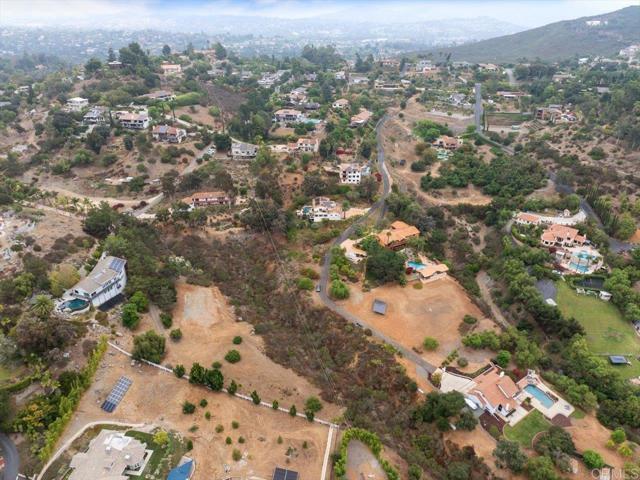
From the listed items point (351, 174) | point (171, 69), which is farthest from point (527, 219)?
point (171, 69)

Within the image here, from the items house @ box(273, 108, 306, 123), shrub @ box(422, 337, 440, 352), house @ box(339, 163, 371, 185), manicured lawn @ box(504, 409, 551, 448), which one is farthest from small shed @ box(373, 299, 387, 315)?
house @ box(273, 108, 306, 123)

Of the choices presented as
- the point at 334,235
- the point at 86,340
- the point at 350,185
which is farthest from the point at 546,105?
the point at 86,340

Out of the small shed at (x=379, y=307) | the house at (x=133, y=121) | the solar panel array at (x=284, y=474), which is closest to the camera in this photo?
the solar panel array at (x=284, y=474)

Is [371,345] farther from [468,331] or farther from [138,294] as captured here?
[138,294]

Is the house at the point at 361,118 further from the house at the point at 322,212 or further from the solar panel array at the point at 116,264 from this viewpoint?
the solar panel array at the point at 116,264

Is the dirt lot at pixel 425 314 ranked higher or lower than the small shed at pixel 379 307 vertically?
lower

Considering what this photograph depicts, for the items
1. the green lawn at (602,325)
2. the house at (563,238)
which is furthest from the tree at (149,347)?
the house at (563,238)
